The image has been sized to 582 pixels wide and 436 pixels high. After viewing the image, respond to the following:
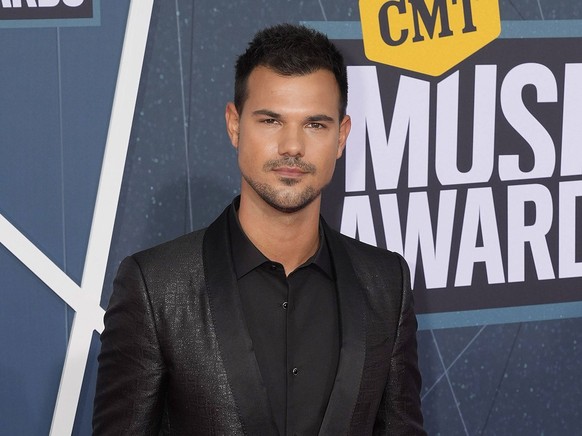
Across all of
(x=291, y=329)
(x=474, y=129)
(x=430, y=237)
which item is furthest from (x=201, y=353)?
(x=474, y=129)

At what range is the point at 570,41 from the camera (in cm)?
232

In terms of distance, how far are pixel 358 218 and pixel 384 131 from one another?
0.73 feet

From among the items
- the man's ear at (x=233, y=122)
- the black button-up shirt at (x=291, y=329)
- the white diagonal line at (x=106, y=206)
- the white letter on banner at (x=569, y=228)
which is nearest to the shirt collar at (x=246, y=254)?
the black button-up shirt at (x=291, y=329)

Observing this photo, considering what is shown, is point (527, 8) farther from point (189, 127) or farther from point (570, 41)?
point (189, 127)

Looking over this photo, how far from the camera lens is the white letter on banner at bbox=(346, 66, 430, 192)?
85.4 inches

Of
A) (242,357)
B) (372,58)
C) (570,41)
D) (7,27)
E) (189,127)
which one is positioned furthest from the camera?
(570,41)

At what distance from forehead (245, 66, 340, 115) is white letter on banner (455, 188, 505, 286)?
0.86 meters

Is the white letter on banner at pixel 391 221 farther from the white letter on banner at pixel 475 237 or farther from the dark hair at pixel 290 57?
the dark hair at pixel 290 57

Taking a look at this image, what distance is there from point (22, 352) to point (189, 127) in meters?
0.62

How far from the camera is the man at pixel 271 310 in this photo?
1.41 metres

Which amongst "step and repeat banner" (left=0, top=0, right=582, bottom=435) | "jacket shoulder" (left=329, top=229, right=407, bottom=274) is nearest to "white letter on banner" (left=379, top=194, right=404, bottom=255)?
"step and repeat banner" (left=0, top=0, right=582, bottom=435)

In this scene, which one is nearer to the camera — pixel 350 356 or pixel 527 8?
pixel 350 356

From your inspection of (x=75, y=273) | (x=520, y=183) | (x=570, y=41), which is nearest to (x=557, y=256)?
(x=520, y=183)

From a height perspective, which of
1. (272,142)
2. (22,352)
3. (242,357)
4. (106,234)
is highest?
(272,142)
